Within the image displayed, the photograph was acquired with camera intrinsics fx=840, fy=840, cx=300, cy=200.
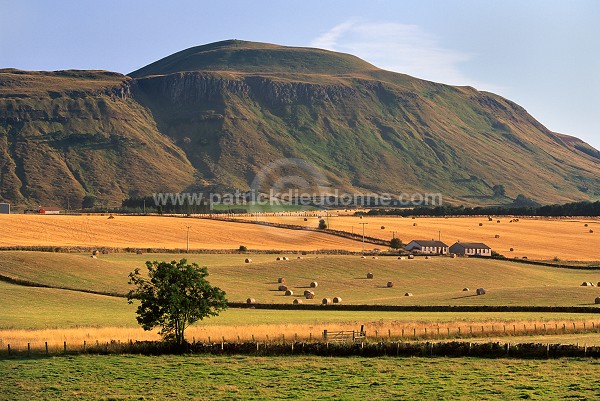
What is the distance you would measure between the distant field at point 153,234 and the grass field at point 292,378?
256 feet

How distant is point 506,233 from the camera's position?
539 ft

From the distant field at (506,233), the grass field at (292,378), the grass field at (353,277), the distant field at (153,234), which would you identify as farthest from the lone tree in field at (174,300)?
the distant field at (506,233)

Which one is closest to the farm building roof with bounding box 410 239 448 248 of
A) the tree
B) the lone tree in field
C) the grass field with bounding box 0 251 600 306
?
the tree

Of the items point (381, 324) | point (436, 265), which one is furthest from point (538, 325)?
point (436, 265)

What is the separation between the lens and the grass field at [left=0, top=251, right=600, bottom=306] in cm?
7262

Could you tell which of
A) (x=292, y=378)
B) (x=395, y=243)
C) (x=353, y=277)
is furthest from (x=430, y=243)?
(x=292, y=378)

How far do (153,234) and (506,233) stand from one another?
230ft

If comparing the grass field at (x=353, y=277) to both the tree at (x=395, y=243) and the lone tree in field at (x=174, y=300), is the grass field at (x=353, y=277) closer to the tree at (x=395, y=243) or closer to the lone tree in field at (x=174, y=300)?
the lone tree in field at (x=174, y=300)

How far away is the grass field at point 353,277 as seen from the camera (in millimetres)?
72625

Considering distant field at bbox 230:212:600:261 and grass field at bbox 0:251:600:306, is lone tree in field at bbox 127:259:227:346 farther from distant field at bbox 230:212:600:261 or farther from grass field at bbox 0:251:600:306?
distant field at bbox 230:212:600:261

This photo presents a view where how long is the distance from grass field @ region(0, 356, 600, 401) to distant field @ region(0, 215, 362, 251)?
256ft

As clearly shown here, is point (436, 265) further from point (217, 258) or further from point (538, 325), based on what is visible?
point (538, 325)

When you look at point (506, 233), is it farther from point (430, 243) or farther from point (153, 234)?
point (153, 234)

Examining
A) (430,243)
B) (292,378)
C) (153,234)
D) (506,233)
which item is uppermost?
(153,234)
